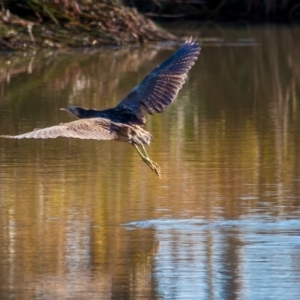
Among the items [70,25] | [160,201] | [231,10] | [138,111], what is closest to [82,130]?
[138,111]

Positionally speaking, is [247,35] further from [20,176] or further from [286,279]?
[286,279]

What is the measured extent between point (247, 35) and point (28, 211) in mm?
15947

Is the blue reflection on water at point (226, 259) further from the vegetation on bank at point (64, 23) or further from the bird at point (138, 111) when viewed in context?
the vegetation on bank at point (64, 23)

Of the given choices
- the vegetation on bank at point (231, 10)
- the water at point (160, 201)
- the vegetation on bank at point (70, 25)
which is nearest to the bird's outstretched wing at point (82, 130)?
the water at point (160, 201)

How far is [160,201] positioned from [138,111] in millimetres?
650

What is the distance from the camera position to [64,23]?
782 inches

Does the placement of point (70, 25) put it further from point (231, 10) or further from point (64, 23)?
point (231, 10)

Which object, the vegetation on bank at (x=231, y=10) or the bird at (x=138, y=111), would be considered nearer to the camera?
the bird at (x=138, y=111)

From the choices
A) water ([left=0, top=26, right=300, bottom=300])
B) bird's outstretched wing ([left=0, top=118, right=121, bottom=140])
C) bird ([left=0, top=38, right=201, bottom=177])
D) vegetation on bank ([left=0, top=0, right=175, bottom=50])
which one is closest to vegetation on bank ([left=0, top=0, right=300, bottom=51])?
vegetation on bank ([left=0, top=0, right=175, bottom=50])

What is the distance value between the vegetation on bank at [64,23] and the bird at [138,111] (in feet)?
33.5

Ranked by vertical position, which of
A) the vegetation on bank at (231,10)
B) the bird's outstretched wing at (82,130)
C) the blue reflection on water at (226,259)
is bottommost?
the blue reflection on water at (226,259)

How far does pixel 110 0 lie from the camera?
20.4m

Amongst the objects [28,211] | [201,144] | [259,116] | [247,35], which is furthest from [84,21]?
[28,211]

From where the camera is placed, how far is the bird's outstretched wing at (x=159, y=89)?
870cm
